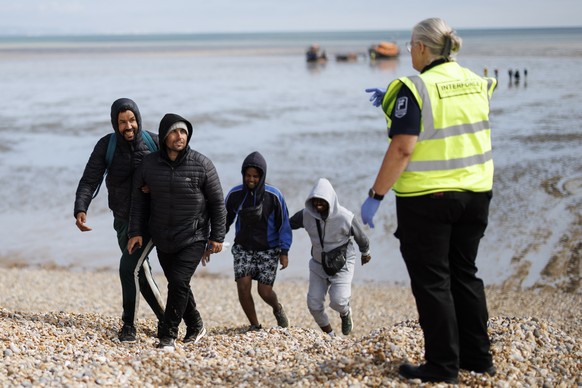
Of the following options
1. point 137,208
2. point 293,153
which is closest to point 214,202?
point 137,208

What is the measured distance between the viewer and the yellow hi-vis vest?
3926 mm

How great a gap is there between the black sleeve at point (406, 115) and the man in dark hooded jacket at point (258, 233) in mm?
2677

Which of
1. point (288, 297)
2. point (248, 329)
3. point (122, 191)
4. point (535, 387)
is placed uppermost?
point (122, 191)

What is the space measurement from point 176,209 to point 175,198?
0.09 meters

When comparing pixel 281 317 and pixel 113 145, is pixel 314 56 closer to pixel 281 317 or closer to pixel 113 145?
pixel 281 317

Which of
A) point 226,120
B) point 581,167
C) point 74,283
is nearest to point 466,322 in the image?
point 74,283

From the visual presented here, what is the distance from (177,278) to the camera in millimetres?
5582

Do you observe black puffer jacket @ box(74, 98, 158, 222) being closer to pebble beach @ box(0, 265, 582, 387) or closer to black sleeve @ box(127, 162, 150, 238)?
black sleeve @ box(127, 162, 150, 238)

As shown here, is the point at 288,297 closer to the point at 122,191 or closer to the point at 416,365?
the point at 122,191

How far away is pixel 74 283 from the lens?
419 inches

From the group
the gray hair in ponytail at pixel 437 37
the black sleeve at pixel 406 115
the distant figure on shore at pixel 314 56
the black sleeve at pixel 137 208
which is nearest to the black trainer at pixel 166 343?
the black sleeve at pixel 137 208

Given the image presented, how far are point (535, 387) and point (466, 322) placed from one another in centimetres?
57

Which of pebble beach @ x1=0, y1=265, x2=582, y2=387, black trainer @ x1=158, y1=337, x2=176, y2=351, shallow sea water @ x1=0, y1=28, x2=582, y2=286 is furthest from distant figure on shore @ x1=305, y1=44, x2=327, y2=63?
black trainer @ x1=158, y1=337, x2=176, y2=351

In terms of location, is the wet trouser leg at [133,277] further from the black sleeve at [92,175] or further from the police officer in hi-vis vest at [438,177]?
the police officer in hi-vis vest at [438,177]
